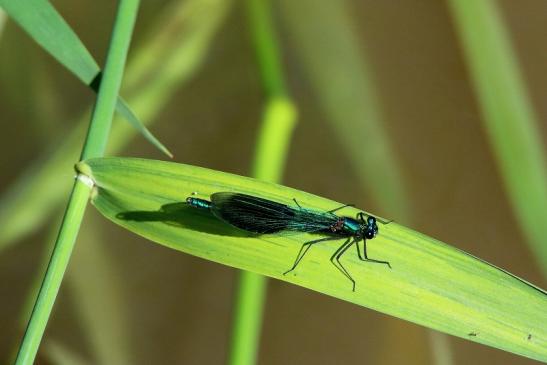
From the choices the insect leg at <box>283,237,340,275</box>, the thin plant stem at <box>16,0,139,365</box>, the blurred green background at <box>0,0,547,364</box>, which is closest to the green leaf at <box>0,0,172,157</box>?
the thin plant stem at <box>16,0,139,365</box>

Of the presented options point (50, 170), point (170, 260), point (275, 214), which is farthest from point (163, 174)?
point (170, 260)

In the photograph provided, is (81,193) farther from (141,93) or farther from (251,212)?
(141,93)

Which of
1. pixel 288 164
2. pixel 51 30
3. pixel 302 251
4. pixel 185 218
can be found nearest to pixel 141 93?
pixel 288 164

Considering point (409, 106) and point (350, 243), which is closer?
point (350, 243)

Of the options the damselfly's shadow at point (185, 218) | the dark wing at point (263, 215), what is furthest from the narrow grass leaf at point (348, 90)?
the damselfly's shadow at point (185, 218)

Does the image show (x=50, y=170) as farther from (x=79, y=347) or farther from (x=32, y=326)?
(x=32, y=326)

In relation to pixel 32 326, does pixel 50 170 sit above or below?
above

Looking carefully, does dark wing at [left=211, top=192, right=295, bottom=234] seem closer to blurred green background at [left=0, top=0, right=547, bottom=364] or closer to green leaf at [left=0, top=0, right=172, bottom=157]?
green leaf at [left=0, top=0, right=172, bottom=157]
